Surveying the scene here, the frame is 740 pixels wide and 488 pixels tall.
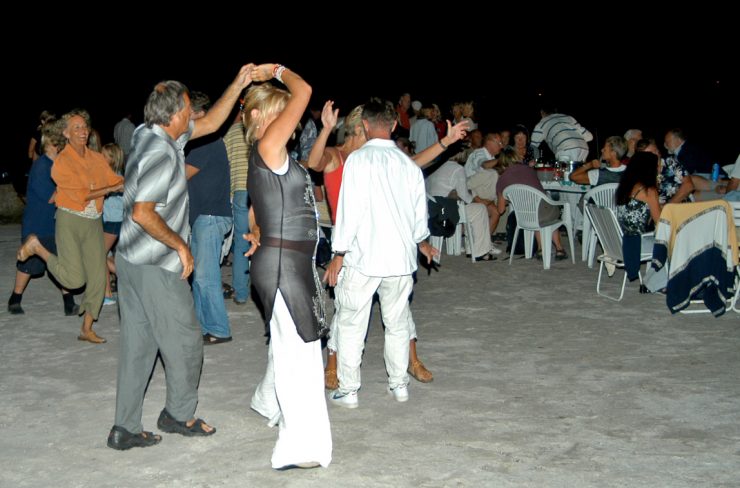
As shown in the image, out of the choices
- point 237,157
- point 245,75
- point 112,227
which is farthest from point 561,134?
point 245,75

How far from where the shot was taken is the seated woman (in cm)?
889

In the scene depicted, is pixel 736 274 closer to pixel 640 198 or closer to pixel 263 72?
pixel 640 198

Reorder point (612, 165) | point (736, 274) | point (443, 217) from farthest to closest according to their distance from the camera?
point (612, 165), point (443, 217), point (736, 274)

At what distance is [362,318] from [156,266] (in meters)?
1.35

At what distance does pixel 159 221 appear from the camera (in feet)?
15.4

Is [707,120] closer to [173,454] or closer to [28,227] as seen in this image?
[28,227]

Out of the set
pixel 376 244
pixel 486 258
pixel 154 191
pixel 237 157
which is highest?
pixel 237 157

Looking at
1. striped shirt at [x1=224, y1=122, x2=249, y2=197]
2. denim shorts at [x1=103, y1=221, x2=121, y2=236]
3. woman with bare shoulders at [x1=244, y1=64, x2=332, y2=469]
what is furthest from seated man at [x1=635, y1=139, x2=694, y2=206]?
woman with bare shoulders at [x1=244, y1=64, x2=332, y2=469]

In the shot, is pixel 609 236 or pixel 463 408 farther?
pixel 609 236

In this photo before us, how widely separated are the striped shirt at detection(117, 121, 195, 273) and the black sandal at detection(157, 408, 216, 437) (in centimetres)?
88

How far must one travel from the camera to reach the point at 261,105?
473cm

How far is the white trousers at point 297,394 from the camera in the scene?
4629mm

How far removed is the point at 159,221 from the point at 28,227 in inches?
147

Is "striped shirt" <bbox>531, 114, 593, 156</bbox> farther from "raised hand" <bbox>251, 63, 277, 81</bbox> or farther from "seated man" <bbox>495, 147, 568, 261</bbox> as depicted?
"raised hand" <bbox>251, 63, 277, 81</bbox>
